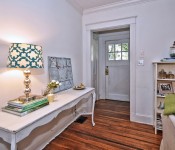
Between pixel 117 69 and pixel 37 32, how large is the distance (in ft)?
9.76

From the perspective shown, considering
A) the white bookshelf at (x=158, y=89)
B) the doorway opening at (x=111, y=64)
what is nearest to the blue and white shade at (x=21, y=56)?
the white bookshelf at (x=158, y=89)

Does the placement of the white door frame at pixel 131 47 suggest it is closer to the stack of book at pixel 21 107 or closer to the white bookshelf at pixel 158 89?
the white bookshelf at pixel 158 89

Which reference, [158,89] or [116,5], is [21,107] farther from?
[116,5]

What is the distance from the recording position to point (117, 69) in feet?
14.0

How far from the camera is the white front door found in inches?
162

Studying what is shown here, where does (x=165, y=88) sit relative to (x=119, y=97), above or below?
above

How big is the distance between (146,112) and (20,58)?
245 centimetres

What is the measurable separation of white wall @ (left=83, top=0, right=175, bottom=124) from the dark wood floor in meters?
0.39

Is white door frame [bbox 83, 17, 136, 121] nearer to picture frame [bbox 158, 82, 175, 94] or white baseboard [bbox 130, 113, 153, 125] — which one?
white baseboard [bbox 130, 113, 153, 125]

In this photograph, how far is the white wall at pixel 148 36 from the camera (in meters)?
2.40

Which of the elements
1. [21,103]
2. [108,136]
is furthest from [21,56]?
[108,136]

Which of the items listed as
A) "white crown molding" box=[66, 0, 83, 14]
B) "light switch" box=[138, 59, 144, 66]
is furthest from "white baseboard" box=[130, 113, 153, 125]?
"white crown molding" box=[66, 0, 83, 14]

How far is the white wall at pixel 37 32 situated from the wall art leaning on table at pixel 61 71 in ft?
0.28

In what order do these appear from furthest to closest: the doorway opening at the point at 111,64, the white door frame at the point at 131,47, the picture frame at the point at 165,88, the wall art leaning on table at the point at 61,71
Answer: the doorway opening at the point at 111,64, the white door frame at the point at 131,47, the picture frame at the point at 165,88, the wall art leaning on table at the point at 61,71
